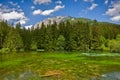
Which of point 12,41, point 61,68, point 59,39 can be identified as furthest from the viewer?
point 59,39

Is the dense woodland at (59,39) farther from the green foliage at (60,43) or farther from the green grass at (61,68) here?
the green grass at (61,68)

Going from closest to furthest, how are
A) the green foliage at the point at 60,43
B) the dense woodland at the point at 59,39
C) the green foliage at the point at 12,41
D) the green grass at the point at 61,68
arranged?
the green grass at the point at 61,68 < the green foliage at the point at 12,41 < the dense woodland at the point at 59,39 < the green foliage at the point at 60,43

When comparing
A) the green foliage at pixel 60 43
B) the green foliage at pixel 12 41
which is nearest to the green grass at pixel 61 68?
the green foliage at pixel 12 41

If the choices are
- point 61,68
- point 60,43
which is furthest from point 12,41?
point 61,68

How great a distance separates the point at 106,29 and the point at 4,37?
83258 millimetres

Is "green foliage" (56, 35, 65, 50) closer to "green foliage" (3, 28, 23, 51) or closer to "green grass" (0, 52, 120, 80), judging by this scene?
"green foliage" (3, 28, 23, 51)

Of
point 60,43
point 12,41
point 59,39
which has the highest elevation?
point 59,39

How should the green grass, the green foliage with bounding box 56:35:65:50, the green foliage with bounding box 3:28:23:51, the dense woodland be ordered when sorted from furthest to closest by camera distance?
the green foliage with bounding box 56:35:65:50 → the dense woodland → the green foliage with bounding box 3:28:23:51 → the green grass

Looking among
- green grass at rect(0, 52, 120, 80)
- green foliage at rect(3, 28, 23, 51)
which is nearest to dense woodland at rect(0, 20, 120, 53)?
green foliage at rect(3, 28, 23, 51)

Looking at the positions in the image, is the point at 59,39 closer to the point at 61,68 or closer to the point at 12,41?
the point at 12,41

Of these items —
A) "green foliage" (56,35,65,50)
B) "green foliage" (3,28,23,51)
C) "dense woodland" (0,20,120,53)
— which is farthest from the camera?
"green foliage" (56,35,65,50)

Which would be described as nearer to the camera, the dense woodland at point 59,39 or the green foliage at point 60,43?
the dense woodland at point 59,39

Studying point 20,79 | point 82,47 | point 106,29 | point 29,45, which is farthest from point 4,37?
point 20,79

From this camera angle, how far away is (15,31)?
14212 cm
